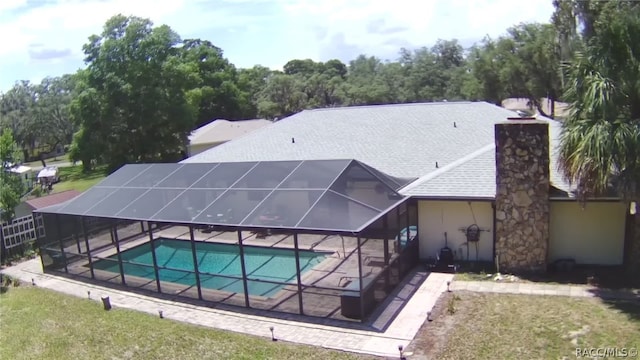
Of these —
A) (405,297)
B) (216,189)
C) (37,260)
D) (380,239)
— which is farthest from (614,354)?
(37,260)

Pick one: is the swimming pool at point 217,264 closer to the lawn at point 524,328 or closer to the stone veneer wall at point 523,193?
the lawn at point 524,328

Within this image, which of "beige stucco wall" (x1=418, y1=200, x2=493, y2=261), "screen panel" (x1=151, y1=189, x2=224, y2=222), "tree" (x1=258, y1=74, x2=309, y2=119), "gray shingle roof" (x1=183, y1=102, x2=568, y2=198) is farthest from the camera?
"tree" (x1=258, y1=74, x2=309, y2=119)

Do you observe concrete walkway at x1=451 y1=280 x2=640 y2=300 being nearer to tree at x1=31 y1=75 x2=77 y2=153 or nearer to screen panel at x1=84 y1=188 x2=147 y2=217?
screen panel at x1=84 y1=188 x2=147 y2=217

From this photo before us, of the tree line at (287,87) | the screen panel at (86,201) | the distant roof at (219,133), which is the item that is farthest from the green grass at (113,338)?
the distant roof at (219,133)

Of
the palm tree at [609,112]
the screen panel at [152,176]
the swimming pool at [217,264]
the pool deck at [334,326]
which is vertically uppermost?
the palm tree at [609,112]

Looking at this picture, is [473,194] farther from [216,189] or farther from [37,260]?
[37,260]

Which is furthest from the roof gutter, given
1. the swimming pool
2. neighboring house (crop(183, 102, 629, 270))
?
the swimming pool
